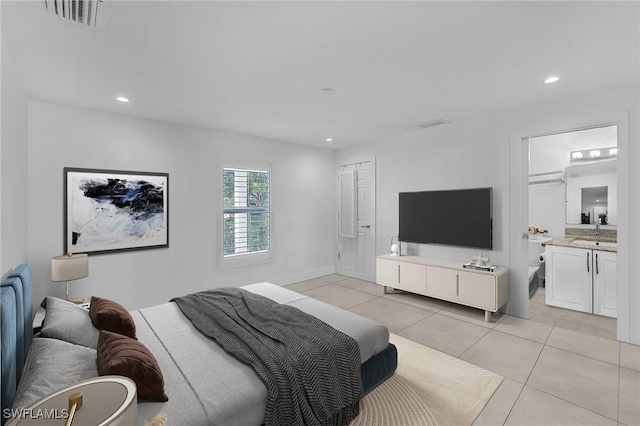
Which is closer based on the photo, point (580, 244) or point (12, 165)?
point (12, 165)

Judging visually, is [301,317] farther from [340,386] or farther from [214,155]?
[214,155]

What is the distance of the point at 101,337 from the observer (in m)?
1.61

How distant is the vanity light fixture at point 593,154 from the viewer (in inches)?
167

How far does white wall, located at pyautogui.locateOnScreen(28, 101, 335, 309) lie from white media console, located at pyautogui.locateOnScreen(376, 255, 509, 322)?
1772 millimetres

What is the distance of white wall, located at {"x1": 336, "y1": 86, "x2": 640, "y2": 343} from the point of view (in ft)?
9.73

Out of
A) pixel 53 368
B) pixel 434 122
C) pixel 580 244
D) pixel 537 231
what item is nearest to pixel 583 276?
pixel 580 244

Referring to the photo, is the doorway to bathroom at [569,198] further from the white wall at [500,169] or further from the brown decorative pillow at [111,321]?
the brown decorative pillow at [111,321]

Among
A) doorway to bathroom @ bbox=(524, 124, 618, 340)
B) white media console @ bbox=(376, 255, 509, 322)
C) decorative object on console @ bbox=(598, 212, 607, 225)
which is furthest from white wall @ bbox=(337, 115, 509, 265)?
decorative object on console @ bbox=(598, 212, 607, 225)

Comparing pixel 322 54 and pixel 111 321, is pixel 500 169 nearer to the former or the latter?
pixel 322 54

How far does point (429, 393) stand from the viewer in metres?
2.25

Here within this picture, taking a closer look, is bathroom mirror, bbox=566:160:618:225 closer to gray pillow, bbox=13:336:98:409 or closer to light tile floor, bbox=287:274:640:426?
light tile floor, bbox=287:274:640:426

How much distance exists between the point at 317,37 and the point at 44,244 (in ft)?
11.5

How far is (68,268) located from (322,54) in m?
3.14

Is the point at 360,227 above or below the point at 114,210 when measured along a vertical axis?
below
